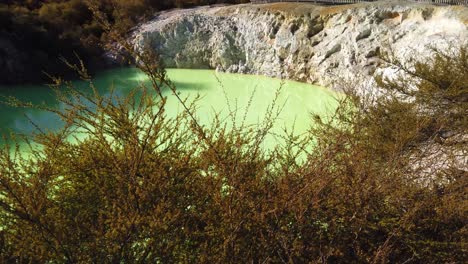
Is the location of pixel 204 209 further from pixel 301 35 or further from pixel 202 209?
pixel 301 35

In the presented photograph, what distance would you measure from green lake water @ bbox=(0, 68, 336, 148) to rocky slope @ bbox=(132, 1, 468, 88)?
75cm

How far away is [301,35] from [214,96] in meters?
4.71

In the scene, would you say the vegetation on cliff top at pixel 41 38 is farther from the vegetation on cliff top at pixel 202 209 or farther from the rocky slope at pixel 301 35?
the vegetation on cliff top at pixel 202 209

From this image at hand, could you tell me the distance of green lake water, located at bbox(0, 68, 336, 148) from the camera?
40.1 ft

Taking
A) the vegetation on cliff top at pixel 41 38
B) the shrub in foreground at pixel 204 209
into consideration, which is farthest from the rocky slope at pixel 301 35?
the shrub in foreground at pixel 204 209

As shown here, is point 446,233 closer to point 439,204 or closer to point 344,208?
point 439,204

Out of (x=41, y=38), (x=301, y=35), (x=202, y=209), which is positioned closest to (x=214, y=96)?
(x=301, y=35)

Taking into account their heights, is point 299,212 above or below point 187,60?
above

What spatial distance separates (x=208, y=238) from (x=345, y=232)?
103 cm

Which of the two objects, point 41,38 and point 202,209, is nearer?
point 202,209

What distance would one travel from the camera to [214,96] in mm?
14930

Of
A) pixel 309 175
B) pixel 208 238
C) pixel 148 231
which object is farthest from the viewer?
pixel 309 175

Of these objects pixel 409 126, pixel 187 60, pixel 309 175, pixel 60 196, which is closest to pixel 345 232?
pixel 309 175

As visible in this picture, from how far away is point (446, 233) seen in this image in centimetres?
365
